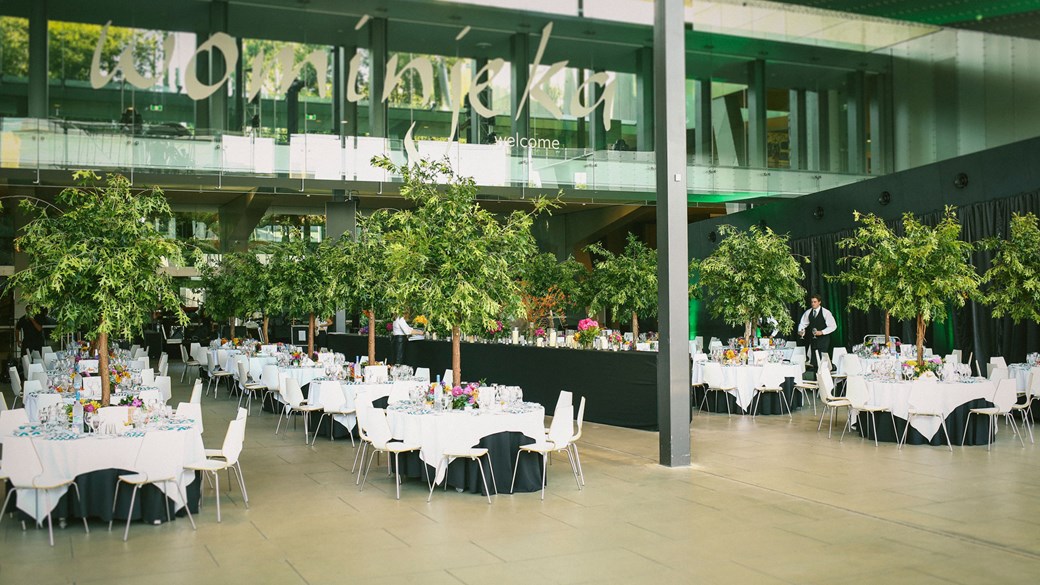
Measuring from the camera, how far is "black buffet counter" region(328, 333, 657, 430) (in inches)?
445

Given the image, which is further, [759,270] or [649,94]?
[649,94]

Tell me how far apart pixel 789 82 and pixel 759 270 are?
43.4ft

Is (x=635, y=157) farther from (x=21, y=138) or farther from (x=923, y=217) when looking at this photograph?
(x=21, y=138)

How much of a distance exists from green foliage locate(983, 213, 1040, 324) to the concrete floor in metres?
3.29

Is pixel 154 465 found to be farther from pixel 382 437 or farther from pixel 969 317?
pixel 969 317

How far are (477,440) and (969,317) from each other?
11.0 m

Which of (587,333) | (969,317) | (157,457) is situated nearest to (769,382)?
(587,333)

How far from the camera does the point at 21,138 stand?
17.0 metres

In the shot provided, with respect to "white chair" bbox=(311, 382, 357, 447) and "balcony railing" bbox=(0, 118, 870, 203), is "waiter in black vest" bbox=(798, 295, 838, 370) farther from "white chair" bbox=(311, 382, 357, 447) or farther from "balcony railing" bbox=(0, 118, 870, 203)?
"white chair" bbox=(311, 382, 357, 447)

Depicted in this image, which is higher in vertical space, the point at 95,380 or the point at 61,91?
the point at 61,91

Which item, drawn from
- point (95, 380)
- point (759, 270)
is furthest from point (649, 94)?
point (95, 380)

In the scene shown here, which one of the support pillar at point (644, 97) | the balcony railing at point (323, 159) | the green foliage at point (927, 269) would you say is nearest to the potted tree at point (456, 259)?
the green foliage at point (927, 269)

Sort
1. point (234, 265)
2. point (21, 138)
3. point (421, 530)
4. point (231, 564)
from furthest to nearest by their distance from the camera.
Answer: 1. point (234, 265)
2. point (21, 138)
3. point (421, 530)
4. point (231, 564)

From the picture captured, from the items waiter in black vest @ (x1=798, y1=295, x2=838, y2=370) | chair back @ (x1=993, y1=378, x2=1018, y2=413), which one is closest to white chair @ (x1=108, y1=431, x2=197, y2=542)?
chair back @ (x1=993, y1=378, x2=1018, y2=413)
